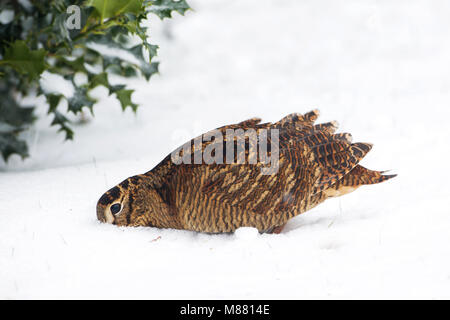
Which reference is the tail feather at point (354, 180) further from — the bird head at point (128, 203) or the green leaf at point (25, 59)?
the green leaf at point (25, 59)

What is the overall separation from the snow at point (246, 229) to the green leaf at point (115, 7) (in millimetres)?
771

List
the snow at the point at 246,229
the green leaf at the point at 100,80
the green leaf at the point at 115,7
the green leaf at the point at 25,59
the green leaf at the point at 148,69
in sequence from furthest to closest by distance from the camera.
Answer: the green leaf at the point at 148,69, the green leaf at the point at 100,80, the green leaf at the point at 25,59, the green leaf at the point at 115,7, the snow at the point at 246,229

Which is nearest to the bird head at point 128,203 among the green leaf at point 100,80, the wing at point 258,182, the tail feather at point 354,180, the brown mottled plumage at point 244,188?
the brown mottled plumage at point 244,188

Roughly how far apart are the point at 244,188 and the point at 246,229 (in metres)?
0.20

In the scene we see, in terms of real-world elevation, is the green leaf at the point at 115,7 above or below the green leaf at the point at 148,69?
above

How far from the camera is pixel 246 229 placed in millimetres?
2473

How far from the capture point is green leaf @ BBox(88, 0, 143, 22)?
2.84m

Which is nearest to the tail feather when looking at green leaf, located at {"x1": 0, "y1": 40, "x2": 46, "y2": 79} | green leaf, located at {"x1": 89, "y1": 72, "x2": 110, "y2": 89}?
green leaf, located at {"x1": 89, "y1": 72, "x2": 110, "y2": 89}

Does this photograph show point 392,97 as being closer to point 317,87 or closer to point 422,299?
point 317,87

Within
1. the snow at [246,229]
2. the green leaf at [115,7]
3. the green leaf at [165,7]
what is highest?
the green leaf at [165,7]

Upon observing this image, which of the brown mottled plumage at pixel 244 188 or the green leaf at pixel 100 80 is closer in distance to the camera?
the brown mottled plumage at pixel 244 188

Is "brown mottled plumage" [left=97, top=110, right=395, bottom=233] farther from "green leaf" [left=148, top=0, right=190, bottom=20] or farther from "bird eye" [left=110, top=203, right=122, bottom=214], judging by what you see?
→ "green leaf" [left=148, top=0, right=190, bottom=20]

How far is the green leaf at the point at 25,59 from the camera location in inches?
118

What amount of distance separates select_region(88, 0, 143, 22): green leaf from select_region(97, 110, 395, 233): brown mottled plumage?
864 mm
